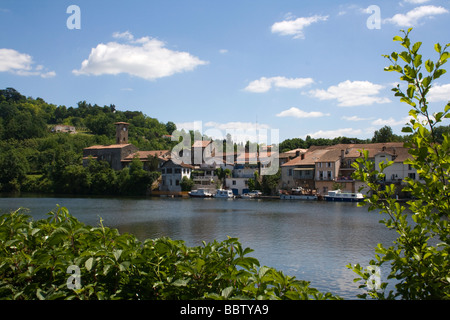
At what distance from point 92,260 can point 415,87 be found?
8.57ft

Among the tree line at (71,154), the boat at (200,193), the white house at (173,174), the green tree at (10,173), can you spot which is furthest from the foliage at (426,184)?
the green tree at (10,173)

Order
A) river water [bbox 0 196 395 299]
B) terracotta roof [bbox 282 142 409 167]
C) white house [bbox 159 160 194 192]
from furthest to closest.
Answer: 1. white house [bbox 159 160 194 192]
2. terracotta roof [bbox 282 142 409 167]
3. river water [bbox 0 196 395 299]

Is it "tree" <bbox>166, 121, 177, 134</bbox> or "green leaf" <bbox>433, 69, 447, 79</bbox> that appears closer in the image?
"green leaf" <bbox>433, 69, 447, 79</bbox>

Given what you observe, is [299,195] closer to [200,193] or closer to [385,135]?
[200,193]

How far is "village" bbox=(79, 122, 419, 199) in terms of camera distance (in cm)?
5486

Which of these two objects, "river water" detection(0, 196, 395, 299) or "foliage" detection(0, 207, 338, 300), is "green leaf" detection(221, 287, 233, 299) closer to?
"foliage" detection(0, 207, 338, 300)

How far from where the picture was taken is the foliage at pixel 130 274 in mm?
2441

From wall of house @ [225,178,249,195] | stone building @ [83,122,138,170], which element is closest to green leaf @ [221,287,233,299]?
wall of house @ [225,178,249,195]

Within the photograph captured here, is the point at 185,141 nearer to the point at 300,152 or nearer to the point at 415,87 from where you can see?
the point at 300,152

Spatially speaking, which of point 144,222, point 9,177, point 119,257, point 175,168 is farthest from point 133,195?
point 119,257

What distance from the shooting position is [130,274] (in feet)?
8.84

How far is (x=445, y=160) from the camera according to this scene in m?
2.62

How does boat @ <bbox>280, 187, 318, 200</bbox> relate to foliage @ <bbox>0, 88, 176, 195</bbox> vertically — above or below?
below

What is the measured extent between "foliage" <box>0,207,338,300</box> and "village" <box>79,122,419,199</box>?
50226mm
